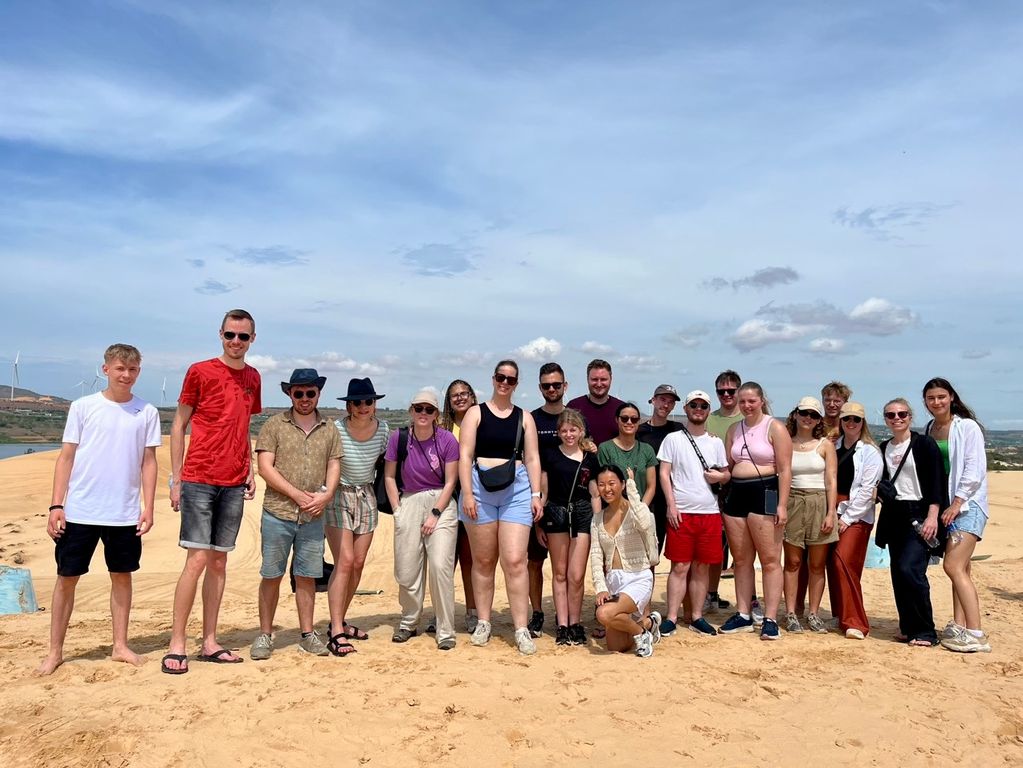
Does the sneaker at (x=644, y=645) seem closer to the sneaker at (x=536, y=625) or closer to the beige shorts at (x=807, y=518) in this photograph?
the sneaker at (x=536, y=625)

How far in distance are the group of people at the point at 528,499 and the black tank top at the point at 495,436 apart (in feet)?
0.06

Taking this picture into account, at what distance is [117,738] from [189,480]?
174cm

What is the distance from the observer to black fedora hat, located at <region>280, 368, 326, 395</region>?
5.62 metres

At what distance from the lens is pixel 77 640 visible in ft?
20.4

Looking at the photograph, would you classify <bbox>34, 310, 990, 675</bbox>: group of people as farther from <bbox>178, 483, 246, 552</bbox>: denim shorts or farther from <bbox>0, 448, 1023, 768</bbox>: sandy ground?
<bbox>0, 448, 1023, 768</bbox>: sandy ground

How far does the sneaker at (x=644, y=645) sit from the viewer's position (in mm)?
5902

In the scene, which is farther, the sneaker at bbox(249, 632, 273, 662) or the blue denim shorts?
the sneaker at bbox(249, 632, 273, 662)

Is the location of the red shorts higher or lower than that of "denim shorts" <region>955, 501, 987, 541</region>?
lower

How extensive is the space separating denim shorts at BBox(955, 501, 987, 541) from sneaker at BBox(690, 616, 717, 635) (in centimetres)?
228

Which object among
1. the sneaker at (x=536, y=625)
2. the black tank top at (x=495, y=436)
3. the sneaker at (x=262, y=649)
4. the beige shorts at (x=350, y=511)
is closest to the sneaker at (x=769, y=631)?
the sneaker at (x=536, y=625)

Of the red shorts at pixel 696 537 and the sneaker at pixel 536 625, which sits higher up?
the red shorts at pixel 696 537

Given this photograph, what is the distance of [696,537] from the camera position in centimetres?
655

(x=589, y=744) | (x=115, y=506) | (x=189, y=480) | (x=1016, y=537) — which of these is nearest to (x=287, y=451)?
(x=189, y=480)

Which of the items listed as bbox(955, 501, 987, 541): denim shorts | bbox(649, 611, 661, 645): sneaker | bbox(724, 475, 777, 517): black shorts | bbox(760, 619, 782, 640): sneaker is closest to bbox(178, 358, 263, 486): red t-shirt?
bbox(649, 611, 661, 645): sneaker
